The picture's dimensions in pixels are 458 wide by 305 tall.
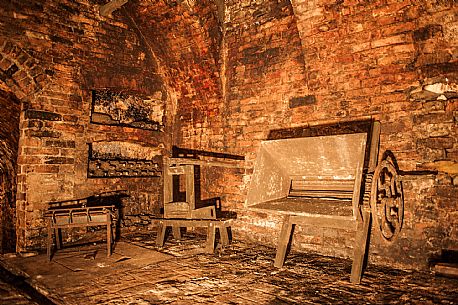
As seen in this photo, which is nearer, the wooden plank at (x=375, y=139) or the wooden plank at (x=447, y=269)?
the wooden plank at (x=447, y=269)

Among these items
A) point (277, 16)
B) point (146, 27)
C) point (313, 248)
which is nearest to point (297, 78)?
point (277, 16)

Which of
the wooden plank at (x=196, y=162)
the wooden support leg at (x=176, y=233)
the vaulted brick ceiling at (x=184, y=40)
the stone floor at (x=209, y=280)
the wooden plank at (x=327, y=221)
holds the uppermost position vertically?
the vaulted brick ceiling at (x=184, y=40)

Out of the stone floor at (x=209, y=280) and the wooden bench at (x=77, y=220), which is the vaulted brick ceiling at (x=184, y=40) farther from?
the stone floor at (x=209, y=280)

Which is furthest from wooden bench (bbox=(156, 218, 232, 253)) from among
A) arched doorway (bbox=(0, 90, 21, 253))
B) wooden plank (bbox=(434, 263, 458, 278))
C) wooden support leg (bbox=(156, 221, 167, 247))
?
arched doorway (bbox=(0, 90, 21, 253))

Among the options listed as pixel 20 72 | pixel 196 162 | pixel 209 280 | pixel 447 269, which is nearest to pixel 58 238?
pixel 196 162

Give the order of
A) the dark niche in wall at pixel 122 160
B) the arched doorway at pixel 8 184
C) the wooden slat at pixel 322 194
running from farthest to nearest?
the arched doorway at pixel 8 184 < the dark niche in wall at pixel 122 160 < the wooden slat at pixel 322 194

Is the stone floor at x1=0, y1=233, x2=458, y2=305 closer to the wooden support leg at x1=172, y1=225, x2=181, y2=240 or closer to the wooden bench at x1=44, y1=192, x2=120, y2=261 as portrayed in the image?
the wooden bench at x1=44, y1=192, x2=120, y2=261

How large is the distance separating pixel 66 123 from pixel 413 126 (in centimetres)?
476

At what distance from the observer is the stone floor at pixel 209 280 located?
9.96 ft

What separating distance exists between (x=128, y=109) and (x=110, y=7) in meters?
1.71

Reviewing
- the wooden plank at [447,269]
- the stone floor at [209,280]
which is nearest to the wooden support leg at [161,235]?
the stone floor at [209,280]

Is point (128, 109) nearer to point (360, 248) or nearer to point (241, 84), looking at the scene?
point (241, 84)

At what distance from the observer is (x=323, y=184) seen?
13.4 ft

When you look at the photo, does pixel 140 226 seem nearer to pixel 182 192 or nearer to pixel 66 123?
pixel 182 192
